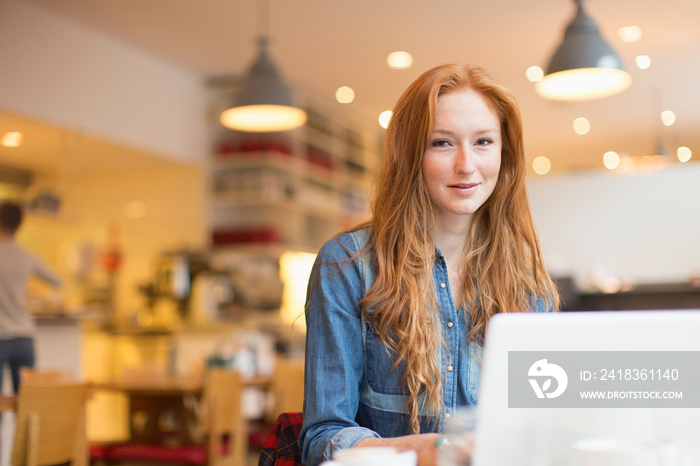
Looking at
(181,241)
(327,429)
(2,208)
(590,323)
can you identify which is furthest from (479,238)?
(181,241)

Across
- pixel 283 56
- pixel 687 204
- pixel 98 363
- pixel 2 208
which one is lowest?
pixel 98 363

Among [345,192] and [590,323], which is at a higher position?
[345,192]

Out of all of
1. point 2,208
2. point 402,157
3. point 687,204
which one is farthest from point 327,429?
point 687,204

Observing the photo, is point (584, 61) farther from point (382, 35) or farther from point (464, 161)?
point (464, 161)

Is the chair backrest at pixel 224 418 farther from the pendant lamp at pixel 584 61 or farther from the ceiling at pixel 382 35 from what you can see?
the ceiling at pixel 382 35

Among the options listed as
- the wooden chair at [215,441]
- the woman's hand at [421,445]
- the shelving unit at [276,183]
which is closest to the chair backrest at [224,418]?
the wooden chair at [215,441]

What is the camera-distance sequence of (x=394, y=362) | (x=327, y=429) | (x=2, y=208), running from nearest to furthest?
(x=327, y=429), (x=394, y=362), (x=2, y=208)

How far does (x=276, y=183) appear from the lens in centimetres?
785

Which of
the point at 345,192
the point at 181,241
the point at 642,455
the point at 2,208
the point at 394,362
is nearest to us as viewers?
the point at 642,455

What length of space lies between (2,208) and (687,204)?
692cm

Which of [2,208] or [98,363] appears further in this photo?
[98,363]

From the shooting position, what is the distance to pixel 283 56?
7211 mm

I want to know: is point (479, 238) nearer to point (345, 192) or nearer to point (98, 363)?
point (98, 363)

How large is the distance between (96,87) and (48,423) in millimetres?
4170
